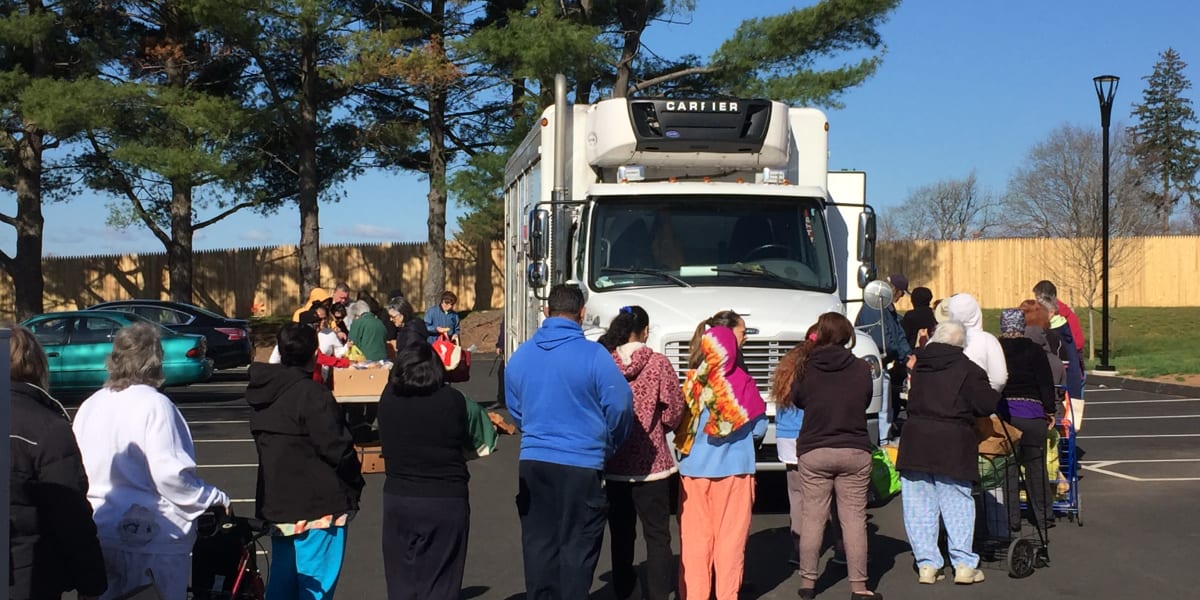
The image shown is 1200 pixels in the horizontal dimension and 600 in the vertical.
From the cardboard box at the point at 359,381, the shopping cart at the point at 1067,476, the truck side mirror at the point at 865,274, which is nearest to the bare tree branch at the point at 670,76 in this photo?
the cardboard box at the point at 359,381

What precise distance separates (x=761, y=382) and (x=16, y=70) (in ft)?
86.8

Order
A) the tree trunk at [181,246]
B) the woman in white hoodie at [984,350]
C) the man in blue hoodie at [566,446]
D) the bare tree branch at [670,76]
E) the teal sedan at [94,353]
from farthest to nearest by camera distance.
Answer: the tree trunk at [181,246]
the bare tree branch at [670,76]
the teal sedan at [94,353]
the woman in white hoodie at [984,350]
the man in blue hoodie at [566,446]

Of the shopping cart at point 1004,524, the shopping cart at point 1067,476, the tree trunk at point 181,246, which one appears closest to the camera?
the shopping cart at point 1004,524

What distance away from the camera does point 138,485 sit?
5449 mm

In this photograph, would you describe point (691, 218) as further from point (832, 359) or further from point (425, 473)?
point (425, 473)

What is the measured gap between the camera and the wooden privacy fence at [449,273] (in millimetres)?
41281

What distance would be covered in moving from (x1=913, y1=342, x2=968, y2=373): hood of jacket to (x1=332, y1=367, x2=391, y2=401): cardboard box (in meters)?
6.00

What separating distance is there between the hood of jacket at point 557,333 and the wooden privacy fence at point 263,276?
1374 inches

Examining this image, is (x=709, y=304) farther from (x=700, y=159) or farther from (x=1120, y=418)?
(x=1120, y=418)

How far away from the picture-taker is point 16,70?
3067 centimetres

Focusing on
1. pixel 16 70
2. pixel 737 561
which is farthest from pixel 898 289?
pixel 16 70

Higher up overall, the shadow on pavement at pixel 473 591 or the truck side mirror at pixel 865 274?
the truck side mirror at pixel 865 274

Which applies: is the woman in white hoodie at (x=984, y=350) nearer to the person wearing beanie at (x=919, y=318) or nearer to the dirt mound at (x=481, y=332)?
the person wearing beanie at (x=919, y=318)

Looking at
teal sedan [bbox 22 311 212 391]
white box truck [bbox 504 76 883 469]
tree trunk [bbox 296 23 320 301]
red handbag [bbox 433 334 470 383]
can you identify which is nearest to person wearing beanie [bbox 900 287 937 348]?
white box truck [bbox 504 76 883 469]
